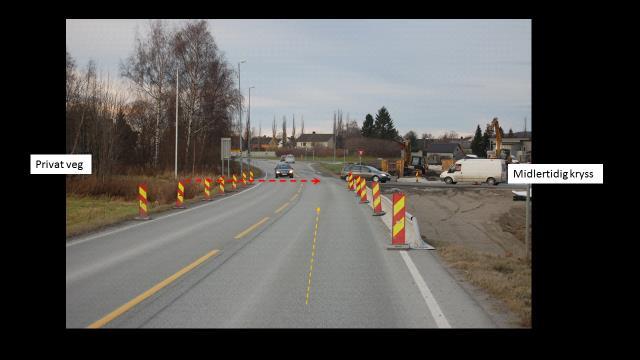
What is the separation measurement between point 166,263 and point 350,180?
30.1 metres

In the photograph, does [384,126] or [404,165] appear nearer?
[404,165]

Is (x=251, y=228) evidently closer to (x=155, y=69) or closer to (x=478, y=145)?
(x=155, y=69)

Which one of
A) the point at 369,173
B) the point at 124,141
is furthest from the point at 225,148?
the point at 369,173

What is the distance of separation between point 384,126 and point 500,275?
118224 mm

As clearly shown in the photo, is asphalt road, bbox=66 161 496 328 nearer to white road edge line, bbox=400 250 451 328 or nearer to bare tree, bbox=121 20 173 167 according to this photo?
white road edge line, bbox=400 250 451 328

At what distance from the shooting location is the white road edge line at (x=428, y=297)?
6.39 meters

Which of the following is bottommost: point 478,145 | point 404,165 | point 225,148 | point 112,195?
point 112,195

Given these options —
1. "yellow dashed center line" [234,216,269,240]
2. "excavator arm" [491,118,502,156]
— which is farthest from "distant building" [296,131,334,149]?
"yellow dashed center line" [234,216,269,240]

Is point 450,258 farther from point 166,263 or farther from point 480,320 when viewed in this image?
point 166,263

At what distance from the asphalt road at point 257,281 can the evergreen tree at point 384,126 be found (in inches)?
4385

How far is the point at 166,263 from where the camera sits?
33.4 ft

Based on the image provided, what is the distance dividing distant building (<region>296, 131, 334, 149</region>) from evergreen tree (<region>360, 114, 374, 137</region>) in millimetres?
46748

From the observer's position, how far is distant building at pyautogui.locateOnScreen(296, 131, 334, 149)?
176 metres

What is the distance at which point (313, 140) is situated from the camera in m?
180
